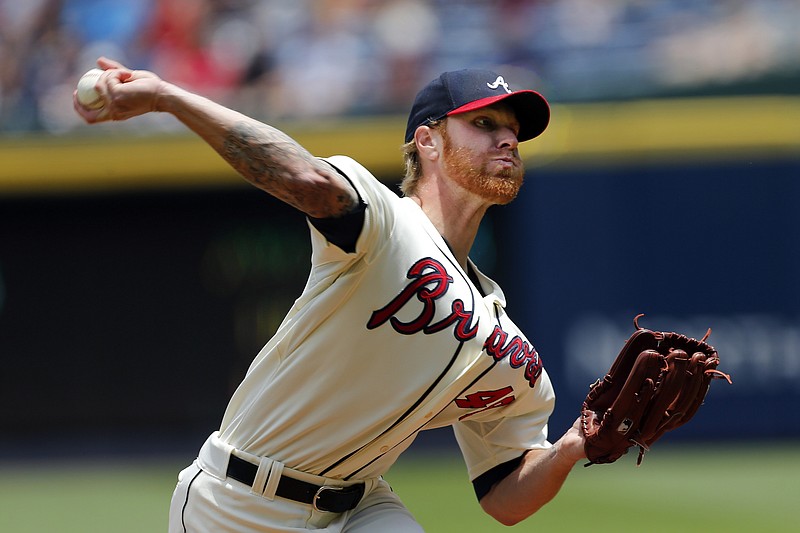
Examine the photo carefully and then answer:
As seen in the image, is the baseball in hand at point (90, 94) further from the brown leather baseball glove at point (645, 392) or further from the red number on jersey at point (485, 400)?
the brown leather baseball glove at point (645, 392)

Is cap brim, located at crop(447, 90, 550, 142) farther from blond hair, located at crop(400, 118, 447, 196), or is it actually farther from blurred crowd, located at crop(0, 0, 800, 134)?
blurred crowd, located at crop(0, 0, 800, 134)

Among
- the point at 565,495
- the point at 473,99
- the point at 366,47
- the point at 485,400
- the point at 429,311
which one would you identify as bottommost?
the point at 565,495

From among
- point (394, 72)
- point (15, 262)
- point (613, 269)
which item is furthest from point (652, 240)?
point (15, 262)

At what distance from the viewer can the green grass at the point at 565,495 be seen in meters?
7.46

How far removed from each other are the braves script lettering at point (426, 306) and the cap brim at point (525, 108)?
0.57 m

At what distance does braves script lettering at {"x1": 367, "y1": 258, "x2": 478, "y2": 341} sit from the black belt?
527 mm

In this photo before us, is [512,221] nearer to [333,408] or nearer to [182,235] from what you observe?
[182,235]

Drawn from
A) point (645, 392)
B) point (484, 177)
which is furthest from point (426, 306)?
point (645, 392)

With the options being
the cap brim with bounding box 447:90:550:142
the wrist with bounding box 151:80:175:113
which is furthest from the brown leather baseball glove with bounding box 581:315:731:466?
the wrist with bounding box 151:80:175:113

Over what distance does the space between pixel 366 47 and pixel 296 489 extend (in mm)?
7806

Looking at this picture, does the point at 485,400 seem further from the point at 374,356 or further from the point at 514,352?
the point at 374,356

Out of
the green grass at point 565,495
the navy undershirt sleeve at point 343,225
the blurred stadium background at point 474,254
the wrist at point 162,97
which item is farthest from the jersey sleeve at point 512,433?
the blurred stadium background at point 474,254

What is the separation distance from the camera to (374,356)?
3.37 meters

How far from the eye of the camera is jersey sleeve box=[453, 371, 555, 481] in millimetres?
3957
